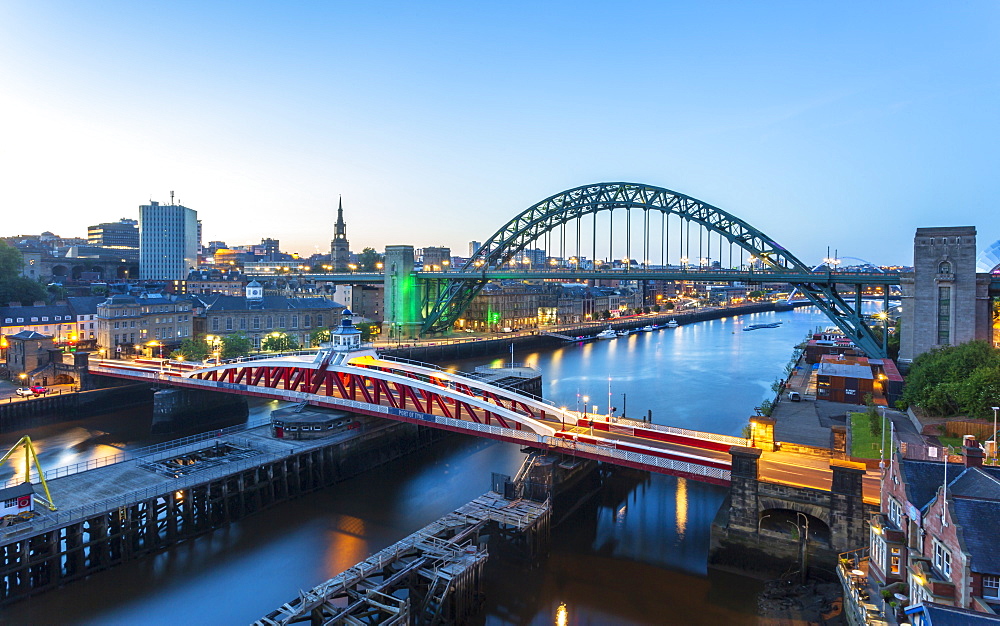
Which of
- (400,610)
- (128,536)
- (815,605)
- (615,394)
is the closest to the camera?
(400,610)

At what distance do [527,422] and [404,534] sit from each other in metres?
5.00

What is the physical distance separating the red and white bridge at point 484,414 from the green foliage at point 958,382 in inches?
335

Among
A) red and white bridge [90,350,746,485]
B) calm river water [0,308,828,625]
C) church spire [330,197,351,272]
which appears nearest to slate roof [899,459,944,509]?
red and white bridge [90,350,746,485]

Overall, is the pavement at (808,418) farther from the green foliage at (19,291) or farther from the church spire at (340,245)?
the church spire at (340,245)

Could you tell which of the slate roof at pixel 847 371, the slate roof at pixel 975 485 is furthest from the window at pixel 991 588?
the slate roof at pixel 847 371

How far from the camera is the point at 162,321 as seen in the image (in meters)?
43.8

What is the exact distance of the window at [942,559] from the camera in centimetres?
1083

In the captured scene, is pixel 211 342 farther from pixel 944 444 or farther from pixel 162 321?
pixel 944 444

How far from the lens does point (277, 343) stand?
4625 cm

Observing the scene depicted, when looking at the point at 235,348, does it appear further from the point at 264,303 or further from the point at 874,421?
the point at 874,421

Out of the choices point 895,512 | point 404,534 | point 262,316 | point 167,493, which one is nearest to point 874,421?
point 895,512

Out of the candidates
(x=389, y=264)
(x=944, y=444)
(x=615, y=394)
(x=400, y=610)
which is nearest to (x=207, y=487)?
(x=400, y=610)

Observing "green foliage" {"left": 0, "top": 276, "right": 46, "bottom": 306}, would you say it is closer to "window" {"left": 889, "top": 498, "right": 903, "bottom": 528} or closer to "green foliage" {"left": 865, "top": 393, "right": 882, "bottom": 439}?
"green foliage" {"left": 865, "top": 393, "right": 882, "bottom": 439}

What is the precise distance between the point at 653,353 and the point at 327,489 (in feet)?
153
